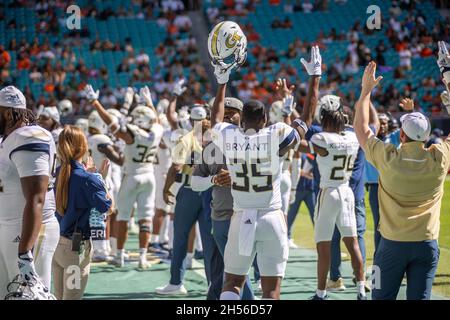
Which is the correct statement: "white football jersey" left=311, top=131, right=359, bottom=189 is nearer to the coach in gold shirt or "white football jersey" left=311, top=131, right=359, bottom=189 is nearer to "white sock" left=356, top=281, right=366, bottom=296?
"white sock" left=356, top=281, right=366, bottom=296

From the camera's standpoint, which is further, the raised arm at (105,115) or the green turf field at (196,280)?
the raised arm at (105,115)

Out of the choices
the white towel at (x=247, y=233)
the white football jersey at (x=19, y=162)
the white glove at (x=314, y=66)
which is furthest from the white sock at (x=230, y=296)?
the white glove at (x=314, y=66)

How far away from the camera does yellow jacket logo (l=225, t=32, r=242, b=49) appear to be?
557 centimetres

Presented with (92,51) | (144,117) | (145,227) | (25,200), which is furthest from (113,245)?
(92,51)

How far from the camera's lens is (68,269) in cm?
532

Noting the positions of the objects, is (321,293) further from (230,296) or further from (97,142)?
(97,142)

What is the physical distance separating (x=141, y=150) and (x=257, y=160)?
168 inches

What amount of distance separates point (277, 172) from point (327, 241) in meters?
2.01

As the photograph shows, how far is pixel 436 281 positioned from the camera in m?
7.73

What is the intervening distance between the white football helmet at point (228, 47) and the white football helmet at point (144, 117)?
12.0 feet

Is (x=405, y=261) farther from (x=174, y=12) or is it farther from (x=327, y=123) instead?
(x=174, y=12)

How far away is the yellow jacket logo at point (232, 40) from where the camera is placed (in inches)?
219

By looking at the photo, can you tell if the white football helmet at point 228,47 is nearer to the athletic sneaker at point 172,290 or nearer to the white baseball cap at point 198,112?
the white baseball cap at point 198,112
